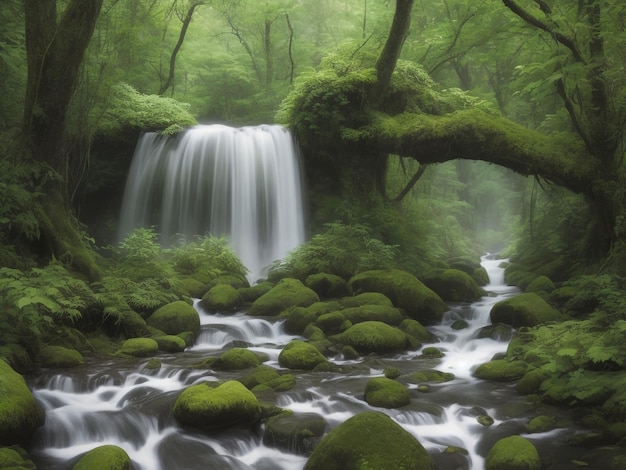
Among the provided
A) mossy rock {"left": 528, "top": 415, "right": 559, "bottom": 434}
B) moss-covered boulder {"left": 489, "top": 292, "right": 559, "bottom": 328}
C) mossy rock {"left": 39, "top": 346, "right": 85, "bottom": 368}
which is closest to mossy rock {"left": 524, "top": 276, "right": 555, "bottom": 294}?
moss-covered boulder {"left": 489, "top": 292, "right": 559, "bottom": 328}

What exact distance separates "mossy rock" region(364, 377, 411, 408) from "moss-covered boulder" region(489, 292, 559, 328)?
4156mm

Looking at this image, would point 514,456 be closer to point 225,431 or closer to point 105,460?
point 225,431

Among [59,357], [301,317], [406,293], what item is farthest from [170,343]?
[406,293]

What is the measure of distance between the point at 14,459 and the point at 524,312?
337 inches

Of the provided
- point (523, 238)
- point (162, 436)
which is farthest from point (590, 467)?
point (523, 238)

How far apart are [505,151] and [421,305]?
426 cm

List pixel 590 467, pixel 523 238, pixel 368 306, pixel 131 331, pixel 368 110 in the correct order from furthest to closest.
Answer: pixel 523 238, pixel 368 110, pixel 368 306, pixel 131 331, pixel 590 467

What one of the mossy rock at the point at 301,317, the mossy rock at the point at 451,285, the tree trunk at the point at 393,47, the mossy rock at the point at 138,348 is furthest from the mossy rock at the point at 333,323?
the tree trunk at the point at 393,47

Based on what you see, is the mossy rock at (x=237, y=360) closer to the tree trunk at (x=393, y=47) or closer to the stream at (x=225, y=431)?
the stream at (x=225, y=431)

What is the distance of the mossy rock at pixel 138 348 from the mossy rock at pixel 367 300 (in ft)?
13.3

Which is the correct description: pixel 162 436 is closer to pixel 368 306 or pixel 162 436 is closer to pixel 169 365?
pixel 169 365

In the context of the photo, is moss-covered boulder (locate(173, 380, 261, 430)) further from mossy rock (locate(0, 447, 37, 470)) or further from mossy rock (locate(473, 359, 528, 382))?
mossy rock (locate(473, 359, 528, 382))

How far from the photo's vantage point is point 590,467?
16.7 ft

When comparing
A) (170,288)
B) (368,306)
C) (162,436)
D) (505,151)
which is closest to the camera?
(162,436)
